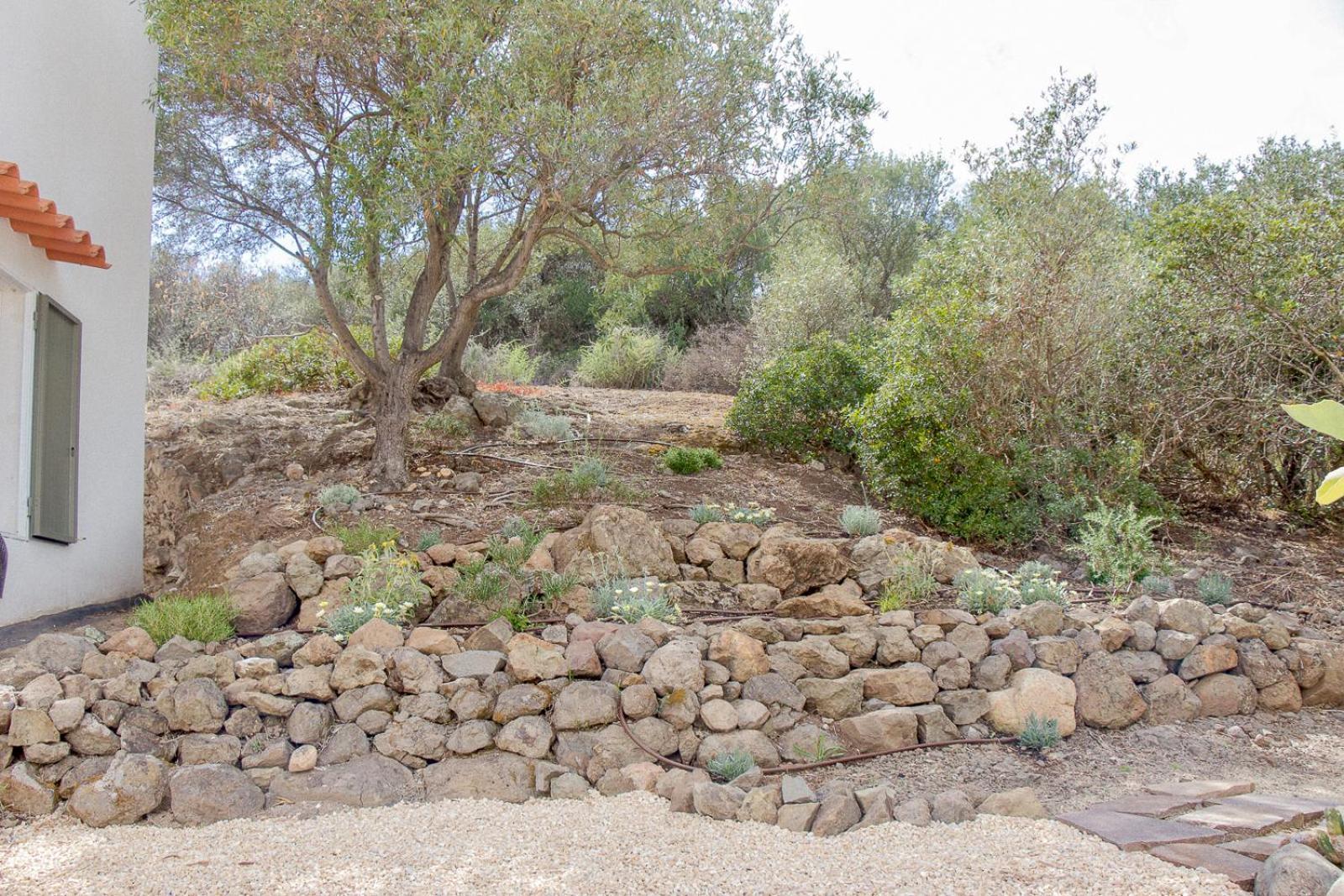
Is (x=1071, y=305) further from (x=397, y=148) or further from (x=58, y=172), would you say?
(x=58, y=172)

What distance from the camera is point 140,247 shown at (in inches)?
272

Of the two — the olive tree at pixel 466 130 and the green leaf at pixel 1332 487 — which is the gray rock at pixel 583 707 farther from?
the green leaf at pixel 1332 487

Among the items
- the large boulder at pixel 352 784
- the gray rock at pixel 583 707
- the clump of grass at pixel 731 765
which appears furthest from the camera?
the gray rock at pixel 583 707

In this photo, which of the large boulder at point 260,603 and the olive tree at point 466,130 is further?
the olive tree at point 466,130

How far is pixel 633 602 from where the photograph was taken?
17.7ft

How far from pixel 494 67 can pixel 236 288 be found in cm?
1088

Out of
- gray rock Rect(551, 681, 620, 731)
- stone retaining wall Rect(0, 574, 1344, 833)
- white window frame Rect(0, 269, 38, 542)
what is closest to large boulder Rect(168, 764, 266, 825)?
stone retaining wall Rect(0, 574, 1344, 833)

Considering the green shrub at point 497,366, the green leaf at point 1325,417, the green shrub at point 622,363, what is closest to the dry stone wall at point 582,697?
the green leaf at point 1325,417

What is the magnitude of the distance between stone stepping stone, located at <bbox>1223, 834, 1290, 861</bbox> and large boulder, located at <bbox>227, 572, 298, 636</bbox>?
15.0 ft

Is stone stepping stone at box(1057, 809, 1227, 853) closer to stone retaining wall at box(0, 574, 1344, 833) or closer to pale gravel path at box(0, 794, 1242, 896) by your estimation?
pale gravel path at box(0, 794, 1242, 896)

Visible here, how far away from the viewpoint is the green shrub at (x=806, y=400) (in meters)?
8.73

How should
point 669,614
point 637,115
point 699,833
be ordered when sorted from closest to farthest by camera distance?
point 699,833 → point 669,614 → point 637,115

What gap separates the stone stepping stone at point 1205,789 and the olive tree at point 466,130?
4678 millimetres

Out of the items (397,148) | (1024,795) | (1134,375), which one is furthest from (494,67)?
(1134,375)
